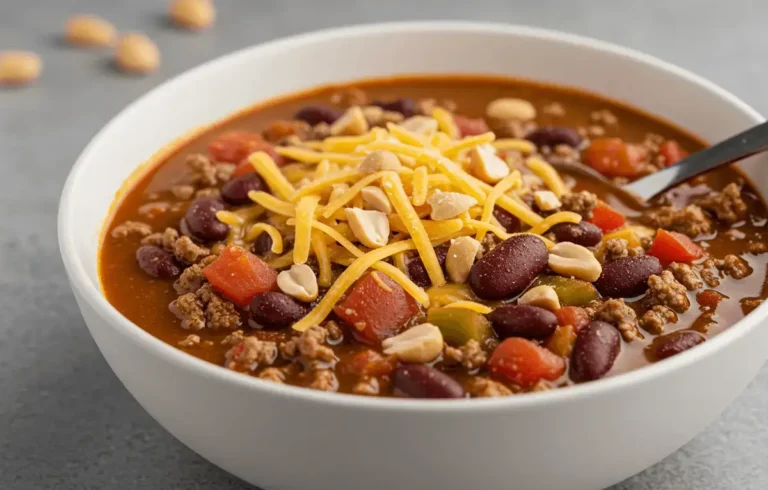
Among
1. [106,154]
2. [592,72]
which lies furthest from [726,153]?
[106,154]

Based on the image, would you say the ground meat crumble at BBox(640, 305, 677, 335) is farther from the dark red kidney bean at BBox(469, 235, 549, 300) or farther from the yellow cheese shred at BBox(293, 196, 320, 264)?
the yellow cheese shred at BBox(293, 196, 320, 264)

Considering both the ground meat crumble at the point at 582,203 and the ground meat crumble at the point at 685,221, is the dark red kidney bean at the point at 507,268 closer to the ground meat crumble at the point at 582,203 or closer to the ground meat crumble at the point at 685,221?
the ground meat crumble at the point at 582,203

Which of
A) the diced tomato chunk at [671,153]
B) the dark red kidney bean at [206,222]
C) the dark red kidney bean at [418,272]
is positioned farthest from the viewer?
the diced tomato chunk at [671,153]

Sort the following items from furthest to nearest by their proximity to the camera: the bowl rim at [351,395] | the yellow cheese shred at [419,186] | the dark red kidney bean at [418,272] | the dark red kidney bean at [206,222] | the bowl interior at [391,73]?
1. the bowl interior at [391,73]
2. the dark red kidney bean at [206,222]
3. the yellow cheese shred at [419,186]
4. the dark red kidney bean at [418,272]
5. the bowl rim at [351,395]

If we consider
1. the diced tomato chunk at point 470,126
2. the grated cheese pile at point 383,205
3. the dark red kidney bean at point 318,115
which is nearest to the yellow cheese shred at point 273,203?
the grated cheese pile at point 383,205

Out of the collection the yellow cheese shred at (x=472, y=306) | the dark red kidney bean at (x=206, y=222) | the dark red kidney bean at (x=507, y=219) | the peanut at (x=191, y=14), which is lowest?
the peanut at (x=191, y=14)

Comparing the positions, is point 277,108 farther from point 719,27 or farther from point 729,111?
point 719,27

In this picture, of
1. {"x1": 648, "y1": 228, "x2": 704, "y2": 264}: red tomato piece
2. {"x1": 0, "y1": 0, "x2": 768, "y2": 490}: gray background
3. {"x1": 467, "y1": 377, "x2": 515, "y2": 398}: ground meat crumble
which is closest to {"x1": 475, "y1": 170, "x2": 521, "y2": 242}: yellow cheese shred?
{"x1": 648, "y1": 228, "x2": 704, "y2": 264}: red tomato piece

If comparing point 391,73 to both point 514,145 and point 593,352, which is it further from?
point 593,352
